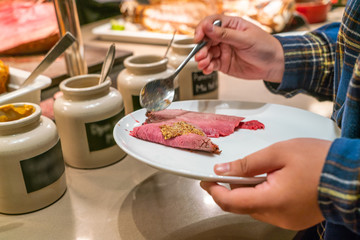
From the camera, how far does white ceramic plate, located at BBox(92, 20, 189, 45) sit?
1.77 m

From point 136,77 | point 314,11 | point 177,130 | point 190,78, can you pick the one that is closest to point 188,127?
point 177,130

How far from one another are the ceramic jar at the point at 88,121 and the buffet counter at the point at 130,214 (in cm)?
4

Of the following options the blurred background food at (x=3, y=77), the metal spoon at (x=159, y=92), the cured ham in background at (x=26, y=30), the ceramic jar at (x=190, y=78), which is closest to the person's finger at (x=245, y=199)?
the metal spoon at (x=159, y=92)

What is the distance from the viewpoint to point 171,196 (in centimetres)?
78

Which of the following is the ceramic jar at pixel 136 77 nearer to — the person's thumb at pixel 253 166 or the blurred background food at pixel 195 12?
the person's thumb at pixel 253 166

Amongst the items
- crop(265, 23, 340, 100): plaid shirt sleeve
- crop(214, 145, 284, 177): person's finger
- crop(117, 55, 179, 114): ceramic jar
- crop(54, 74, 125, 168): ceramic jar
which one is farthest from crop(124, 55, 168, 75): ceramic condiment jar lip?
crop(214, 145, 284, 177): person's finger

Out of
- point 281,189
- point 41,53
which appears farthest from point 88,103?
point 41,53

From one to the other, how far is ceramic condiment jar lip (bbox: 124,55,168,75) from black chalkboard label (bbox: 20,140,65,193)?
30cm

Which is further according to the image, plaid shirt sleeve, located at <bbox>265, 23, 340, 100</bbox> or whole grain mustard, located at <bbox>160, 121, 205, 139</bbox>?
plaid shirt sleeve, located at <bbox>265, 23, 340, 100</bbox>

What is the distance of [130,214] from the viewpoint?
725 mm

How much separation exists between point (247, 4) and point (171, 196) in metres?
1.39

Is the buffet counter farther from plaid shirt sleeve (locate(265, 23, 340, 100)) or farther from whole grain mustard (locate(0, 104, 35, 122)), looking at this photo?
plaid shirt sleeve (locate(265, 23, 340, 100))

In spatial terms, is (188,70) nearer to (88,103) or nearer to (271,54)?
(271,54)

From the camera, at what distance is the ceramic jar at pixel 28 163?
67 cm
